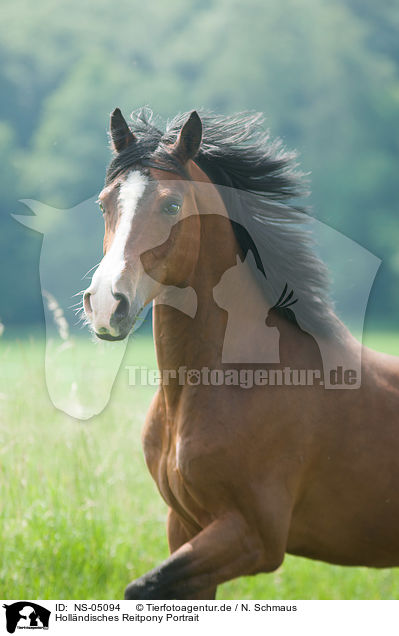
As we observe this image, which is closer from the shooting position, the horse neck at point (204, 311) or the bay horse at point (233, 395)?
the bay horse at point (233, 395)

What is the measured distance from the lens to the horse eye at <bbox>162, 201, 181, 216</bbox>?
2.44 metres

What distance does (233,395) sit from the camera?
101 inches

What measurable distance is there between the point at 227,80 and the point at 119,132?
60.7ft

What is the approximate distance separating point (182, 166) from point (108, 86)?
15485mm

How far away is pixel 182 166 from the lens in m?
2.60

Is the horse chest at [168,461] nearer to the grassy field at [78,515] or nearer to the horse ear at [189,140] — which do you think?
the grassy field at [78,515]

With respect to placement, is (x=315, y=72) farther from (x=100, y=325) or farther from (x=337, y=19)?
(x=100, y=325)

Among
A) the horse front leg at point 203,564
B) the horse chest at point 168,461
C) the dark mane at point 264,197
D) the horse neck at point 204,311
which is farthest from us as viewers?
the dark mane at point 264,197

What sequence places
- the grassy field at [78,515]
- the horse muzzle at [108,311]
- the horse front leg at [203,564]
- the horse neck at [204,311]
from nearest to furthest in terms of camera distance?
the horse muzzle at [108,311]
the horse front leg at [203,564]
the horse neck at [204,311]
the grassy field at [78,515]

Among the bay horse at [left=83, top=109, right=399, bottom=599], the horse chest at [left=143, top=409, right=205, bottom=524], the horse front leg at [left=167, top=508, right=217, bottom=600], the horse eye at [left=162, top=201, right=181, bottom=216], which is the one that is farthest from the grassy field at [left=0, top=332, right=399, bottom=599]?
the horse eye at [left=162, top=201, right=181, bottom=216]
